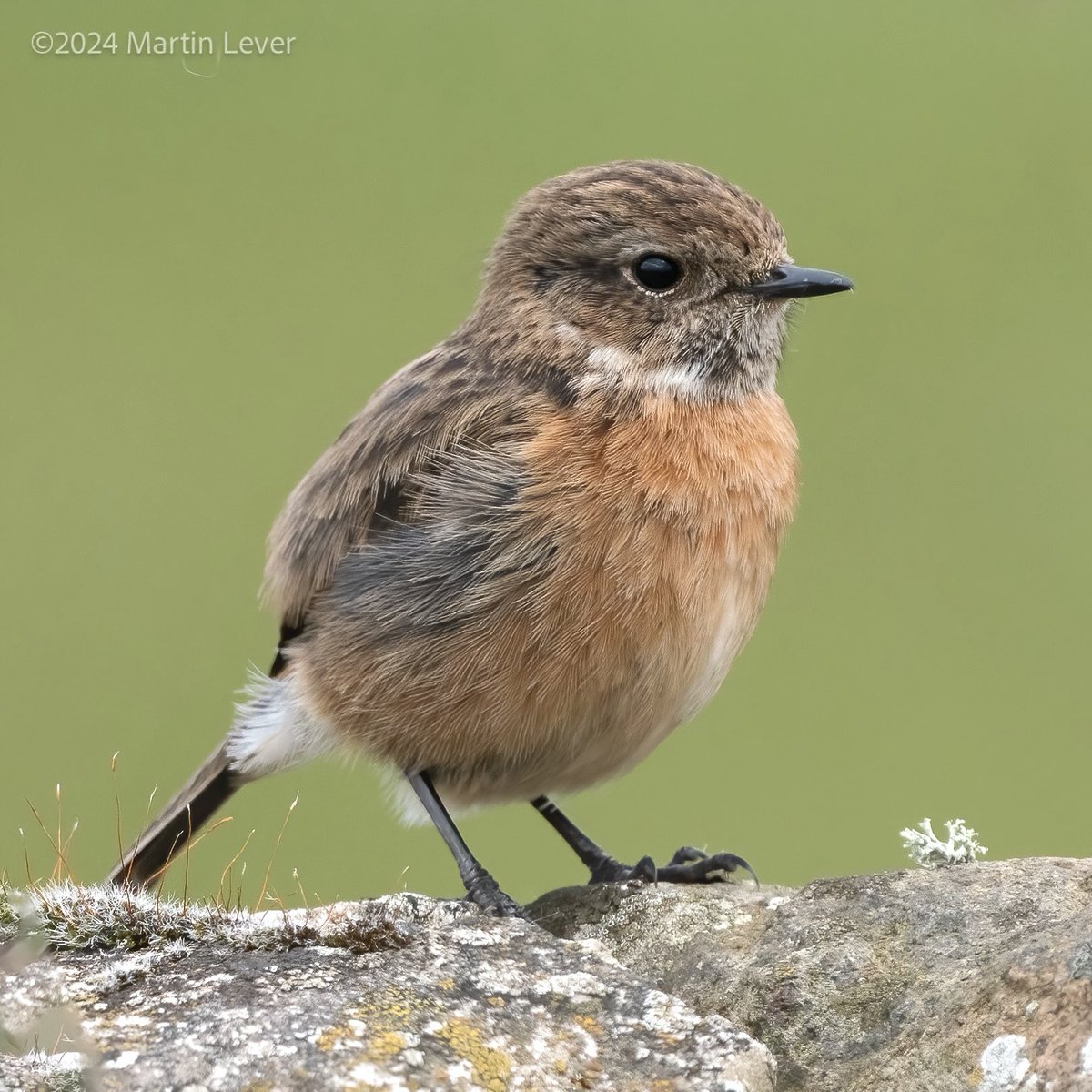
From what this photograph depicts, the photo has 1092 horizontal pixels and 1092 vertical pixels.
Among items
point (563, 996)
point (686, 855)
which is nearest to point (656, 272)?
point (686, 855)

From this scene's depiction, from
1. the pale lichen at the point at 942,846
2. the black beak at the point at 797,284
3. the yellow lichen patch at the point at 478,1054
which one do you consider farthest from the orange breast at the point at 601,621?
the yellow lichen patch at the point at 478,1054

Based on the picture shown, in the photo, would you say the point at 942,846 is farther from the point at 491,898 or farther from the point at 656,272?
the point at 656,272

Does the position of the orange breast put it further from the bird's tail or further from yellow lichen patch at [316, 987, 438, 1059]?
yellow lichen patch at [316, 987, 438, 1059]

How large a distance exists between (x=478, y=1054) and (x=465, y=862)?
6.56ft

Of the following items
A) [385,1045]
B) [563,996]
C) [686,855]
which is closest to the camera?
[385,1045]

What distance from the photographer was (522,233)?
5828mm

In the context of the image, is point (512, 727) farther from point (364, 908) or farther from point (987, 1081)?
point (987, 1081)

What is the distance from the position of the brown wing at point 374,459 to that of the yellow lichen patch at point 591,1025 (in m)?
2.45

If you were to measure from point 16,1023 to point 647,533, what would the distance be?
259 centimetres

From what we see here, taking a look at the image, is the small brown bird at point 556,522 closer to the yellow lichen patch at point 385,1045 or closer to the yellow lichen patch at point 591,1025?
the yellow lichen patch at point 591,1025

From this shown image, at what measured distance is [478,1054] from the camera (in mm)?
3098

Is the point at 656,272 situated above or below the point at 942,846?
above

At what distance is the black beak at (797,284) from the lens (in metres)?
5.45

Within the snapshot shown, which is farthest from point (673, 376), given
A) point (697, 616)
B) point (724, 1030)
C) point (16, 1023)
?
point (16, 1023)
